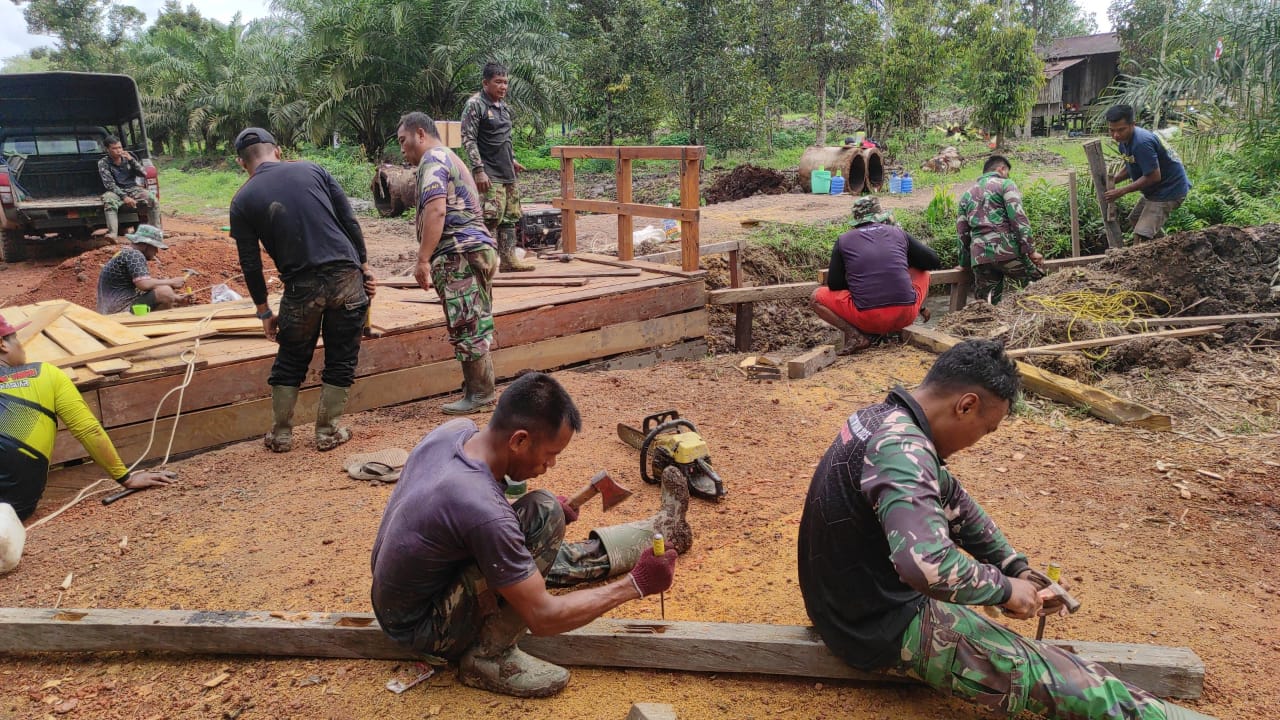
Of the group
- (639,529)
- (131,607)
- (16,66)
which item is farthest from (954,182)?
(16,66)

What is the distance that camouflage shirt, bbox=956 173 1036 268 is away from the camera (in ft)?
25.3

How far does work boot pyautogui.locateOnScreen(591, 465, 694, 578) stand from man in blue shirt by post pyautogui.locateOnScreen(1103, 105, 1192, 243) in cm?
677

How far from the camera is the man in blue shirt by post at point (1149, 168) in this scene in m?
8.18

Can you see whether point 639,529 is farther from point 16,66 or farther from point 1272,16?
point 16,66

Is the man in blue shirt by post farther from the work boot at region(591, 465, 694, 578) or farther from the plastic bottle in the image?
the plastic bottle

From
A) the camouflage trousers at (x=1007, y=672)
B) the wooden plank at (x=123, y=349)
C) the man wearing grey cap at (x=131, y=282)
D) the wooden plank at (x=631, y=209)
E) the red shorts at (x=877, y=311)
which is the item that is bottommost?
the camouflage trousers at (x=1007, y=672)

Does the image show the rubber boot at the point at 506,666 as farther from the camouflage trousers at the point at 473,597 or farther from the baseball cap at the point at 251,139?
the baseball cap at the point at 251,139

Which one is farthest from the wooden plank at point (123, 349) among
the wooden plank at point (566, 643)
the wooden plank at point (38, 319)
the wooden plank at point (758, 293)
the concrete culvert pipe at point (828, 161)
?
the concrete culvert pipe at point (828, 161)

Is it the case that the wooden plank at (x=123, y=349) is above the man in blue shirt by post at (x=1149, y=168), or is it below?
below

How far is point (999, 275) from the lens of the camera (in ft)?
27.2

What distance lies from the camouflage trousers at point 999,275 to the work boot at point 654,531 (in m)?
5.63

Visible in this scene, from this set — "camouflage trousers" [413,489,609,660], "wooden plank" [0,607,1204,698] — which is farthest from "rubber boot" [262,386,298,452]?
"camouflage trousers" [413,489,609,660]

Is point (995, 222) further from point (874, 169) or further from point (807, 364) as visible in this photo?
point (874, 169)

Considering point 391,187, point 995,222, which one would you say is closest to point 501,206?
point 995,222
